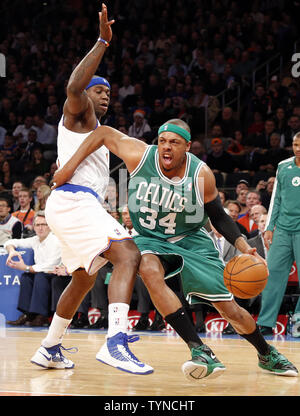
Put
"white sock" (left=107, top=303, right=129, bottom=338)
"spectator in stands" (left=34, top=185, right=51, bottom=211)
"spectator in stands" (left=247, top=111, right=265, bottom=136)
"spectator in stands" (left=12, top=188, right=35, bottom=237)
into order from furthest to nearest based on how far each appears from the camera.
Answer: "spectator in stands" (left=247, top=111, right=265, bottom=136), "spectator in stands" (left=12, top=188, right=35, bottom=237), "spectator in stands" (left=34, top=185, right=51, bottom=211), "white sock" (left=107, top=303, right=129, bottom=338)

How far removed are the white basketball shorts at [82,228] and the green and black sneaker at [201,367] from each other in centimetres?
82

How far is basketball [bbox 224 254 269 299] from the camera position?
396 cm

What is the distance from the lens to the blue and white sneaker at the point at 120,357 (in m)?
3.45

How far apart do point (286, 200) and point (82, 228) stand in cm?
383

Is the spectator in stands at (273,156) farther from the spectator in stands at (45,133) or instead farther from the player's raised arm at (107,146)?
the player's raised arm at (107,146)

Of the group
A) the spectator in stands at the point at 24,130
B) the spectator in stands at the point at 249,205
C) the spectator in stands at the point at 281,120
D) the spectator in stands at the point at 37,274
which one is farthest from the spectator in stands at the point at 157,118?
the spectator in stands at the point at 37,274

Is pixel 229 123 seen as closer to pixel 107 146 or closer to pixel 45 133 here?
pixel 45 133

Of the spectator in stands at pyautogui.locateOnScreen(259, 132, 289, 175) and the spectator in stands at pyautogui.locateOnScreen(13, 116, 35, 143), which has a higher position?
the spectator in stands at pyautogui.locateOnScreen(13, 116, 35, 143)

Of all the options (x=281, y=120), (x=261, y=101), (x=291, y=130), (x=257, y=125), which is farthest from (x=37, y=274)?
(x=261, y=101)

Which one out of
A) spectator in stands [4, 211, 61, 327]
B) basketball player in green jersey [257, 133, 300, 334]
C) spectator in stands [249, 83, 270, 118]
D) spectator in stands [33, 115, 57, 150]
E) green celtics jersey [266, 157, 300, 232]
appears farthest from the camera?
spectator in stands [33, 115, 57, 150]

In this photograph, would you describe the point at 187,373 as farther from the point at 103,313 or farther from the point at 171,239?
the point at 103,313

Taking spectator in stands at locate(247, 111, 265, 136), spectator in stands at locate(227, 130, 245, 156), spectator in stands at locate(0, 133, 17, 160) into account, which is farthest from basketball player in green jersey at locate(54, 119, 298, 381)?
spectator in stands at locate(0, 133, 17, 160)

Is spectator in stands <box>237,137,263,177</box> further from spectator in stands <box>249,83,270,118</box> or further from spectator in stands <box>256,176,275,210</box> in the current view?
spectator in stands <box>256,176,275,210</box>

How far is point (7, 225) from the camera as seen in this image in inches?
367
